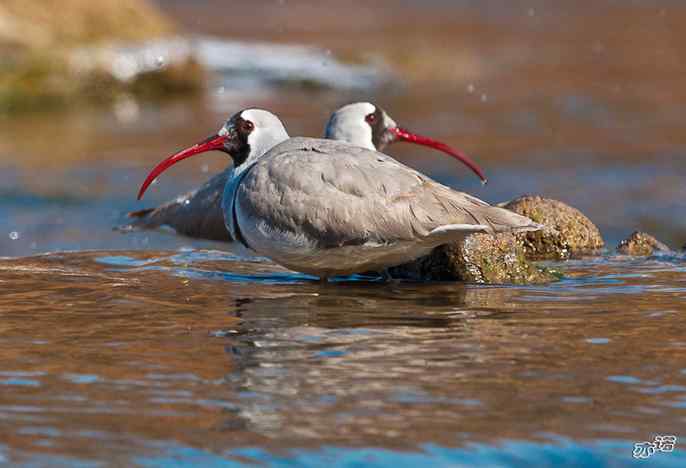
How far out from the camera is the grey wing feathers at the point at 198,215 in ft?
32.2

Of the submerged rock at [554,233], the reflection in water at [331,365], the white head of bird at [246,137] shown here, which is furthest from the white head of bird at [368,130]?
the reflection in water at [331,365]

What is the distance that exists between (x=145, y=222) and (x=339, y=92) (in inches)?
350

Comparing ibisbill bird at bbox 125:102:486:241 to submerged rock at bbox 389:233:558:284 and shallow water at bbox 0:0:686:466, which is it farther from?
submerged rock at bbox 389:233:558:284

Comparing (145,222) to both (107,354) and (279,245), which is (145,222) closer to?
(279,245)

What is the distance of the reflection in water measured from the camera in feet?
15.0

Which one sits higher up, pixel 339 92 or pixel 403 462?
pixel 339 92

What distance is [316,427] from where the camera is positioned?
464 centimetres

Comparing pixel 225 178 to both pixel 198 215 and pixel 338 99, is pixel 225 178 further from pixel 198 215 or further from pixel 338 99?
pixel 338 99

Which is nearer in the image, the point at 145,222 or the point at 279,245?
the point at 279,245

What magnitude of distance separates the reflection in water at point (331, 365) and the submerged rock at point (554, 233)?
0.58 metres

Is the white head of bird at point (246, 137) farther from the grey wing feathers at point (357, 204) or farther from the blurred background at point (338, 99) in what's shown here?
the blurred background at point (338, 99)

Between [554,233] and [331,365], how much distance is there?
10.2 feet

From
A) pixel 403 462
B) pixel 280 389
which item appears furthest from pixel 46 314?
pixel 403 462

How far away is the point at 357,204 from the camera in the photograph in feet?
22.3
